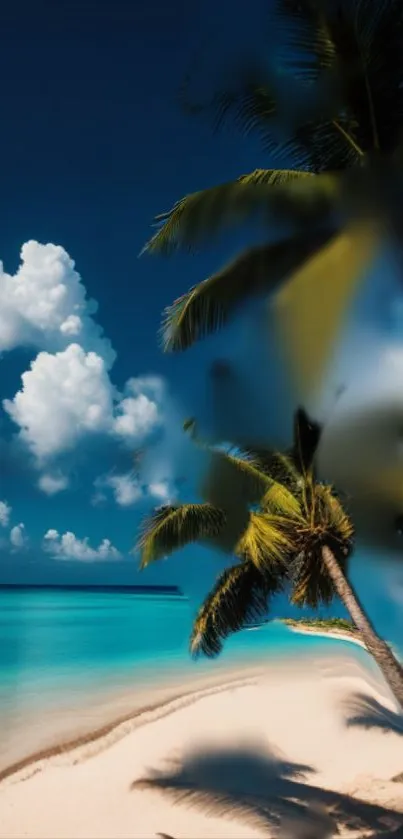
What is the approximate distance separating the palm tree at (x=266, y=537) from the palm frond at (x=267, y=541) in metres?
0.01

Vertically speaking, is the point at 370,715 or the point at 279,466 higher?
the point at 279,466

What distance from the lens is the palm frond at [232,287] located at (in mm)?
3516

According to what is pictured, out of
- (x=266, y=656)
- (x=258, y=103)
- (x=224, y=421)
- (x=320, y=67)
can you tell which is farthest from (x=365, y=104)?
(x=266, y=656)

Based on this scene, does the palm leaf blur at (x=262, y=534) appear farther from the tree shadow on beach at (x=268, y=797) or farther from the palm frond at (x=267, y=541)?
the tree shadow on beach at (x=268, y=797)

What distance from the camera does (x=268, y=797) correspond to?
229 inches

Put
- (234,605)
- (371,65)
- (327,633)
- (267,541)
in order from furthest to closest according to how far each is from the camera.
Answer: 1. (327,633)
2. (234,605)
3. (267,541)
4. (371,65)

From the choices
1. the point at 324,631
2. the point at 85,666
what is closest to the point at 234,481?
the point at 85,666

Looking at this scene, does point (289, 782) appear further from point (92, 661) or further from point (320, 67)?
point (92, 661)

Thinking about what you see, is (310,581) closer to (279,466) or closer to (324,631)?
(279,466)

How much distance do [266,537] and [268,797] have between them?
2.49m

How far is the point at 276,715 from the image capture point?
10203 millimetres

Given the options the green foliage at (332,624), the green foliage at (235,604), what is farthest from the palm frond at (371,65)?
the green foliage at (332,624)

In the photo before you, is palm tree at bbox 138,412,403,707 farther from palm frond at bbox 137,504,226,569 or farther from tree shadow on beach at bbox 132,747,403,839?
tree shadow on beach at bbox 132,747,403,839

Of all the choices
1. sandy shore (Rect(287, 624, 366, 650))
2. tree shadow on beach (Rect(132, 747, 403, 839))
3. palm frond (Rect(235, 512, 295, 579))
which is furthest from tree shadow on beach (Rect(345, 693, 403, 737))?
sandy shore (Rect(287, 624, 366, 650))
